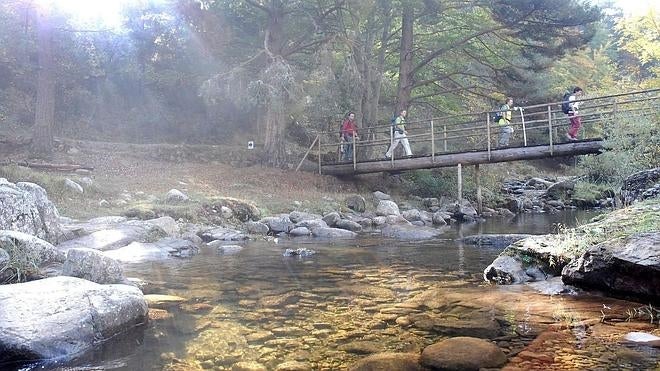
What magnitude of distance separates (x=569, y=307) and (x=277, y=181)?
1360cm

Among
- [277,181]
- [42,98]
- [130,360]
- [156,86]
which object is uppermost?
[156,86]

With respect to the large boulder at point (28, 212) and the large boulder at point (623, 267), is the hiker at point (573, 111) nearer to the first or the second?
the large boulder at point (623, 267)

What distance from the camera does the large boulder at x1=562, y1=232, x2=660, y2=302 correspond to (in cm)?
479

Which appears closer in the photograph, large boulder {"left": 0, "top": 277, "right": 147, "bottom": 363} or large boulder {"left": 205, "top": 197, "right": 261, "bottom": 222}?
large boulder {"left": 0, "top": 277, "right": 147, "bottom": 363}

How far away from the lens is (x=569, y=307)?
495 cm

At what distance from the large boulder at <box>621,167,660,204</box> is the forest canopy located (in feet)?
34.3

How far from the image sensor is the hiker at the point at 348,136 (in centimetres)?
2009

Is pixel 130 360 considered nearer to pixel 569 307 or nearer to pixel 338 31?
pixel 569 307

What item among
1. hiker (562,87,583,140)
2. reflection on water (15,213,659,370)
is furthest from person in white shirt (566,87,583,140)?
reflection on water (15,213,659,370)

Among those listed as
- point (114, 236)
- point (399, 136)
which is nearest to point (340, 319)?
point (114, 236)

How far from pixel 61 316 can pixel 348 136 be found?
56.3ft

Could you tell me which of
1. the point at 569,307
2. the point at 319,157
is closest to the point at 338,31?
the point at 319,157

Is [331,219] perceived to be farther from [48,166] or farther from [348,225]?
[48,166]

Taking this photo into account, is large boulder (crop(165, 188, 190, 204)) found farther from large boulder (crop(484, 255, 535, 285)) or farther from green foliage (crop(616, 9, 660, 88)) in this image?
green foliage (crop(616, 9, 660, 88))
